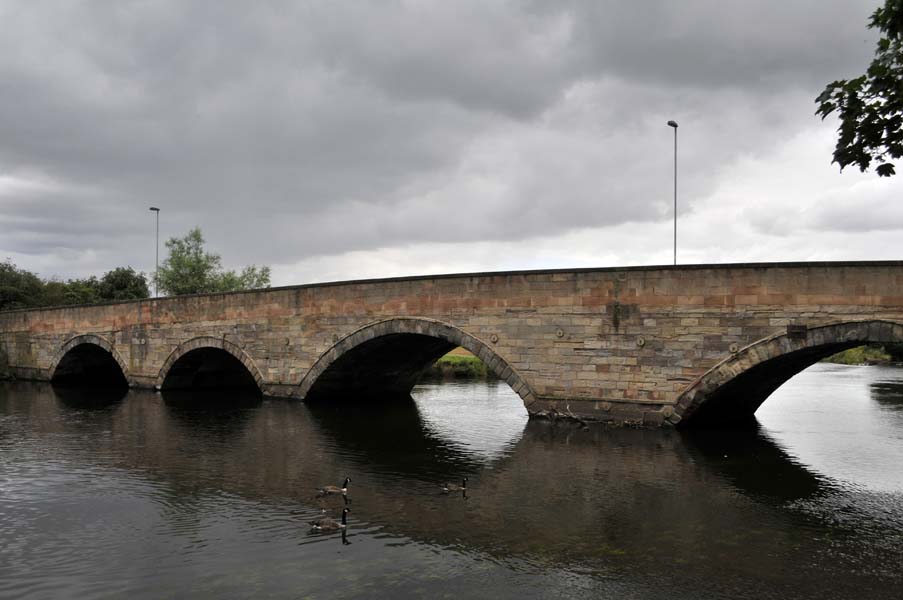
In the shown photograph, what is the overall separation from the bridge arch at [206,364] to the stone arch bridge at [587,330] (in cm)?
17

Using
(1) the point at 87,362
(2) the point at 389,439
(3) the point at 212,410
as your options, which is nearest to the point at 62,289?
(1) the point at 87,362

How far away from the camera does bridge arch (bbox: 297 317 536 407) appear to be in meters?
20.2

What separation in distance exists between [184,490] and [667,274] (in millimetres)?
12223

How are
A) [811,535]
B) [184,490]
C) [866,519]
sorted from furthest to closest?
[184,490] → [866,519] → [811,535]

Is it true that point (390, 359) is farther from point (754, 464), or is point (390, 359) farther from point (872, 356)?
point (872, 356)

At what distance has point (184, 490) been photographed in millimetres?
12023

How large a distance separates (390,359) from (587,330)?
966 cm

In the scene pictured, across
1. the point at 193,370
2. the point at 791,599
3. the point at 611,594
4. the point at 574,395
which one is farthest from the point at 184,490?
the point at 193,370

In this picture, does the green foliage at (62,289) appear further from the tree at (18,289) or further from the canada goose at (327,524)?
the canada goose at (327,524)

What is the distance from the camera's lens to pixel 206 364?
105 feet

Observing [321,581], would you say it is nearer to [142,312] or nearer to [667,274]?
[667,274]

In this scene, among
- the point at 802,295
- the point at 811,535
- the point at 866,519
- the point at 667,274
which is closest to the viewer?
the point at 811,535

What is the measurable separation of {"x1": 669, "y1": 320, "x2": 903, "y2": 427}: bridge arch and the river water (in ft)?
3.03

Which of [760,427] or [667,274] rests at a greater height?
[667,274]
